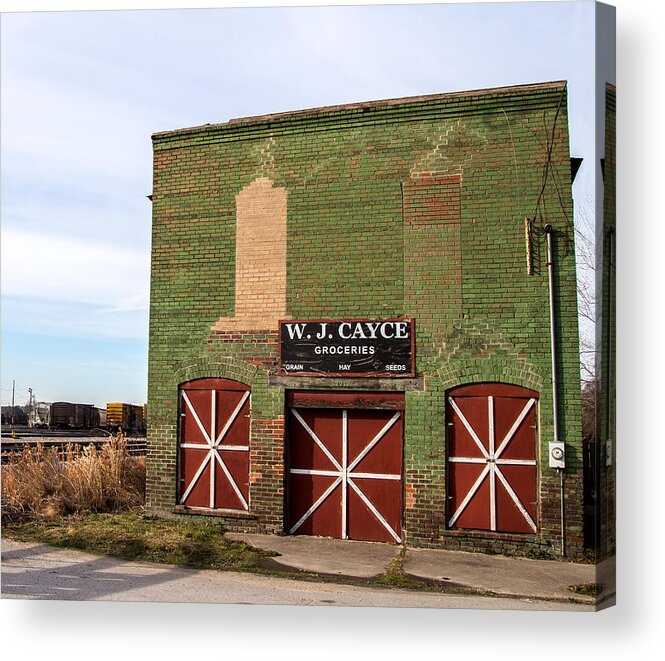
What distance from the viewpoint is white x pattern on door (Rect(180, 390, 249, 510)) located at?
7.64 meters

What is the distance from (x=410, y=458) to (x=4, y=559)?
4777mm

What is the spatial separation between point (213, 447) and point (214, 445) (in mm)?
27

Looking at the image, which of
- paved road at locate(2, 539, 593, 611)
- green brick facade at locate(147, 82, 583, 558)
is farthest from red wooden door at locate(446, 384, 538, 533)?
paved road at locate(2, 539, 593, 611)

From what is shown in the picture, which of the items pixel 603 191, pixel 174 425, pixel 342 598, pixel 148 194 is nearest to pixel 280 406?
pixel 174 425

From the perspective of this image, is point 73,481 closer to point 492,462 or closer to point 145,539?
point 145,539

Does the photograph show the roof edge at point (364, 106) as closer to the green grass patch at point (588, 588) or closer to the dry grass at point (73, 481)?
the dry grass at point (73, 481)

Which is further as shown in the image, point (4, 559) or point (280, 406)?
point (280, 406)

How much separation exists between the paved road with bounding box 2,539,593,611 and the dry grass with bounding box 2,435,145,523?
622 millimetres

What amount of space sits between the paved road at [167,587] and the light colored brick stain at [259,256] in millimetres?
2881

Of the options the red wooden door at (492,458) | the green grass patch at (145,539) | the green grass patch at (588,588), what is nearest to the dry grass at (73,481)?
the green grass patch at (145,539)

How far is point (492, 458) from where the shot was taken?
7.05 meters

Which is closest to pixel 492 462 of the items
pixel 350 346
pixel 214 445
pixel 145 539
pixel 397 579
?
pixel 397 579

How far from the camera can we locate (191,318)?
782cm

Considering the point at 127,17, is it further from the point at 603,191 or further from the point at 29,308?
the point at 603,191
